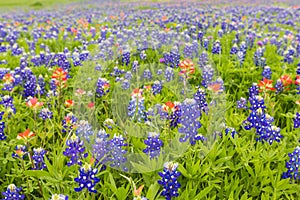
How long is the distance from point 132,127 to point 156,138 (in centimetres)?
50

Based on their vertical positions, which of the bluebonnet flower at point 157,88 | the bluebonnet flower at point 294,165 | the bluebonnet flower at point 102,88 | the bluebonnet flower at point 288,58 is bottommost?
the bluebonnet flower at point 294,165

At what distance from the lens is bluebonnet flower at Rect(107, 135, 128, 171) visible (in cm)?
293

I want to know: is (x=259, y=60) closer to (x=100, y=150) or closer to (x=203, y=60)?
(x=203, y=60)

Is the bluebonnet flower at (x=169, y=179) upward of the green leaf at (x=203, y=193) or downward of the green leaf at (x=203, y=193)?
upward

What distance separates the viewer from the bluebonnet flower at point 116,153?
2.93 meters

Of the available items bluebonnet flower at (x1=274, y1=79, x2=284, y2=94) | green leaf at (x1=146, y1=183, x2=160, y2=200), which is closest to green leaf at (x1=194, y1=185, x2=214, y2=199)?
green leaf at (x1=146, y1=183, x2=160, y2=200)

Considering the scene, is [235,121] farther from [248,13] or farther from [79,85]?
[248,13]

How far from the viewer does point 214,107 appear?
375cm

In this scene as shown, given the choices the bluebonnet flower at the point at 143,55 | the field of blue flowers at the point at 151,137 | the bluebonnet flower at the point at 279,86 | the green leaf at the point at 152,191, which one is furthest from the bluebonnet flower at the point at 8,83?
the bluebonnet flower at the point at 279,86

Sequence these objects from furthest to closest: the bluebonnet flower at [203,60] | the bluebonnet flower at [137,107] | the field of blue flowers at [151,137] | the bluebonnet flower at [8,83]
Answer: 1. the bluebonnet flower at [203,60]
2. the bluebonnet flower at [8,83]
3. the bluebonnet flower at [137,107]
4. the field of blue flowers at [151,137]

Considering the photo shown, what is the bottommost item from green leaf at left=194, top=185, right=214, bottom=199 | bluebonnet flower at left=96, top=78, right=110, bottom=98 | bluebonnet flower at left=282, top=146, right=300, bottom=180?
green leaf at left=194, top=185, right=214, bottom=199

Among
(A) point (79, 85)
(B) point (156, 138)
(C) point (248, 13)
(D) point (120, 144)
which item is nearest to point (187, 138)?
(B) point (156, 138)

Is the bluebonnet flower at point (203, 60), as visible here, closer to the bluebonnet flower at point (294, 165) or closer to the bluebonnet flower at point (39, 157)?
the bluebonnet flower at point (294, 165)

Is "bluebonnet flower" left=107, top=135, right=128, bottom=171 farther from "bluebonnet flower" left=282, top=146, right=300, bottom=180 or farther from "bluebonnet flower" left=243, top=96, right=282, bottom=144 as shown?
"bluebonnet flower" left=282, top=146, right=300, bottom=180
